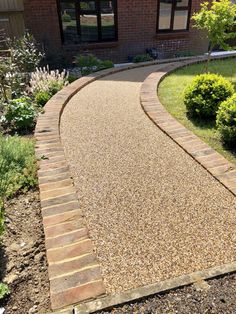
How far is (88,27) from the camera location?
9977 mm

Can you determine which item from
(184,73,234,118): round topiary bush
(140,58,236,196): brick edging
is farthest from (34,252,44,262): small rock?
(184,73,234,118): round topiary bush

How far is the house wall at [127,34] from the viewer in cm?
905

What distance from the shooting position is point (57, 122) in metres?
4.54

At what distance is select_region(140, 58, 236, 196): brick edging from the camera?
312 centimetres

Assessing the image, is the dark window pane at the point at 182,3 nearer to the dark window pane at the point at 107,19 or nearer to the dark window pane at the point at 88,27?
the dark window pane at the point at 107,19

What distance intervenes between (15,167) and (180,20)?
33.5ft

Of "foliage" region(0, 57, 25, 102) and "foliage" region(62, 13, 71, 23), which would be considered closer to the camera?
"foliage" region(0, 57, 25, 102)

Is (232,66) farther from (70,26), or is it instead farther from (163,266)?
(163,266)

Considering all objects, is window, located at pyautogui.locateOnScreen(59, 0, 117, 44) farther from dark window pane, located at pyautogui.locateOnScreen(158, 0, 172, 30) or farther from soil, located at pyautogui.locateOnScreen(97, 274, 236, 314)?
soil, located at pyautogui.locateOnScreen(97, 274, 236, 314)

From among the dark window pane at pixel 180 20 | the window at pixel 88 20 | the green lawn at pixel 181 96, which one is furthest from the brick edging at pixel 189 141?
the dark window pane at pixel 180 20

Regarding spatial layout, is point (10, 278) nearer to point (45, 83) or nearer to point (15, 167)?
point (15, 167)

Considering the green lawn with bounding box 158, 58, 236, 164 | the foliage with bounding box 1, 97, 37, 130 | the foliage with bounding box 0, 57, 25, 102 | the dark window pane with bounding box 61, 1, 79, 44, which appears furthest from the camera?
the dark window pane with bounding box 61, 1, 79, 44

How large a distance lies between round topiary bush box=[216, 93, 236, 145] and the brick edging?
28 cm

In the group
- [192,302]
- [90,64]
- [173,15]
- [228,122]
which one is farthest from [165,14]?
[192,302]
